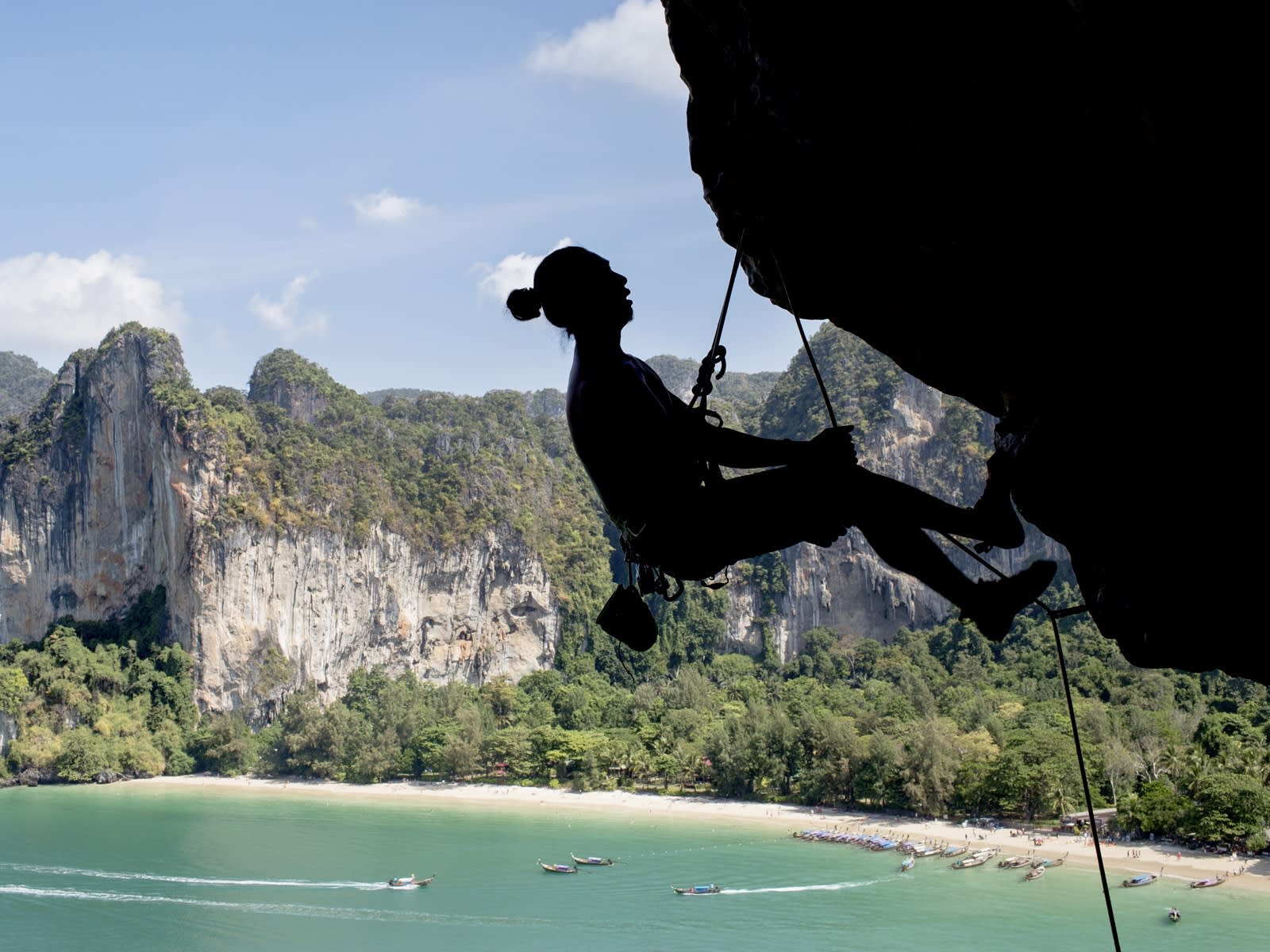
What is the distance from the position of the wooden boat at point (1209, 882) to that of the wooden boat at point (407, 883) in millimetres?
21078

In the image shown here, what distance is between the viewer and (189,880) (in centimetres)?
3556

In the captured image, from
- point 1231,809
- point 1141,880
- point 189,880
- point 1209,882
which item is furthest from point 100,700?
point 1231,809

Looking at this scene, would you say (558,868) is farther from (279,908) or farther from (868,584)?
(868,584)

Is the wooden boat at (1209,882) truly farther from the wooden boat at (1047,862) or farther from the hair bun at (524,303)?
the hair bun at (524,303)

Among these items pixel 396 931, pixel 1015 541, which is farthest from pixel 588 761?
pixel 1015 541

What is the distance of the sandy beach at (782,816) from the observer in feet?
104

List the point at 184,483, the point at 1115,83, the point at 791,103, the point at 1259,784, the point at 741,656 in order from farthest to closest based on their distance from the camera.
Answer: the point at 741,656, the point at 184,483, the point at 1259,784, the point at 791,103, the point at 1115,83

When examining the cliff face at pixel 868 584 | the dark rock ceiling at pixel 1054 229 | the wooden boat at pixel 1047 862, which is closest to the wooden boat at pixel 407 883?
the wooden boat at pixel 1047 862

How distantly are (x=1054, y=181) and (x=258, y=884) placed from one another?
36.6 m

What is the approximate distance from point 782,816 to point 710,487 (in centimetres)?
4239

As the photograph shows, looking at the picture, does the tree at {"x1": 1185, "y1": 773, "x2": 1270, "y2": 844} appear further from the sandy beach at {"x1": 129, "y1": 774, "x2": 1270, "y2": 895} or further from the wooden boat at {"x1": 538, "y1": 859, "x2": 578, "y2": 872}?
the wooden boat at {"x1": 538, "y1": 859, "x2": 578, "y2": 872}

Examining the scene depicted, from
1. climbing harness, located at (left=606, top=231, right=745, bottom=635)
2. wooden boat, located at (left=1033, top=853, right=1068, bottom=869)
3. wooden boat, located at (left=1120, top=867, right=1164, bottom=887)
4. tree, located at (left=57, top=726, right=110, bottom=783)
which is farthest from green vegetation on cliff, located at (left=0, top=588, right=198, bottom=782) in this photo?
climbing harness, located at (left=606, top=231, right=745, bottom=635)

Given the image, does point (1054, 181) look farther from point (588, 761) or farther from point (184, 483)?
point (184, 483)

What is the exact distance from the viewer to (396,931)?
96.3ft
